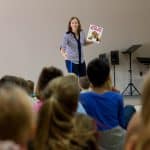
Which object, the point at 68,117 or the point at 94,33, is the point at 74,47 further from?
the point at 68,117

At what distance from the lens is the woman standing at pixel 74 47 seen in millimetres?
6766

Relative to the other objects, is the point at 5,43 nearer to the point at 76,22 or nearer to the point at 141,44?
the point at 76,22

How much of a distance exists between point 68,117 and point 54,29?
6.75m

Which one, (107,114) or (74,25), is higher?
(74,25)

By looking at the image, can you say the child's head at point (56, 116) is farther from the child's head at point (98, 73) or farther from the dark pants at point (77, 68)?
the dark pants at point (77, 68)

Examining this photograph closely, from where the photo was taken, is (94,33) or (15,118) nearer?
(15,118)

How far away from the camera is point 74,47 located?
6844 millimetres

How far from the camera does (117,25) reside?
28.8ft

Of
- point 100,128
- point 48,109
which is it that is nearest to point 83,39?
point 100,128

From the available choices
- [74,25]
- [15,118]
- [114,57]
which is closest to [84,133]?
[15,118]

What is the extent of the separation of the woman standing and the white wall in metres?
1.67

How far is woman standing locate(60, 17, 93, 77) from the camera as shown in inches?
266

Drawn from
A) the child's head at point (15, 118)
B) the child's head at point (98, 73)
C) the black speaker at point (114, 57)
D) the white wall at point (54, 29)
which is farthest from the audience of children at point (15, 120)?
the black speaker at point (114, 57)

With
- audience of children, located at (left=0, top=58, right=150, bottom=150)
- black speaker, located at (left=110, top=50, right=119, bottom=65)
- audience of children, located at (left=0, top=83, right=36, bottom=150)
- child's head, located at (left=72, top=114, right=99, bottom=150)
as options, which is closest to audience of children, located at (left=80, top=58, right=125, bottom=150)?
audience of children, located at (left=0, top=58, right=150, bottom=150)
